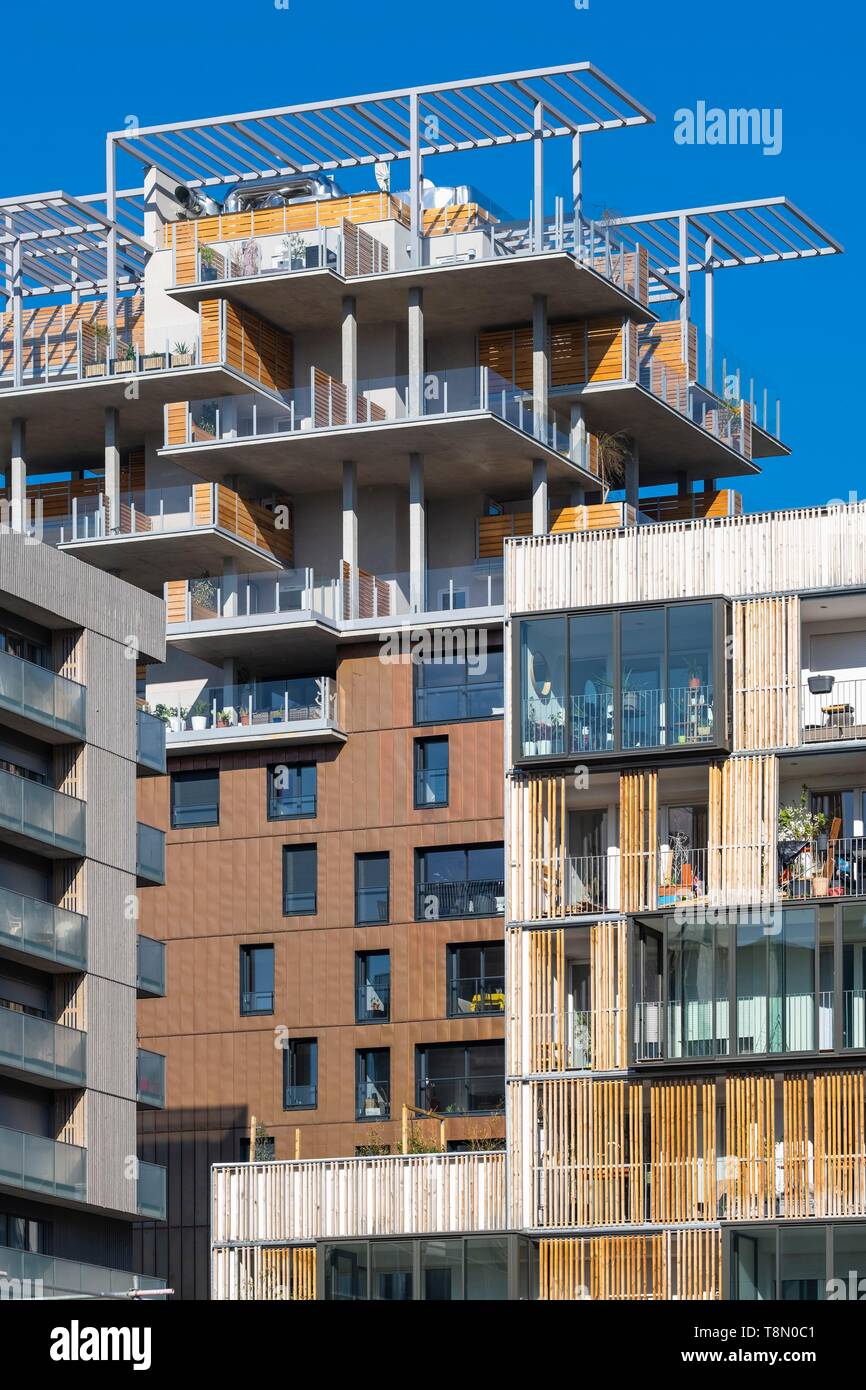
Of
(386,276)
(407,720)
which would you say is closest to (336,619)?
(407,720)

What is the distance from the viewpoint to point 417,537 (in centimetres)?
7769

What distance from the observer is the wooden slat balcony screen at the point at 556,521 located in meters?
79.8

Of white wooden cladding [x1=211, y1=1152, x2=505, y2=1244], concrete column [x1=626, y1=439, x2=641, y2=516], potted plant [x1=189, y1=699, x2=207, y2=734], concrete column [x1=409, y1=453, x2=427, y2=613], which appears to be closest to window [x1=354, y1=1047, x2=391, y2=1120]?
potted plant [x1=189, y1=699, x2=207, y2=734]

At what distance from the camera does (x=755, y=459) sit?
89750 millimetres

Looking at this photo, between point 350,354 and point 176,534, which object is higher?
point 350,354

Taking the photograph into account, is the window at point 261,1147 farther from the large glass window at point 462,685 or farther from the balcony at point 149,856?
the large glass window at point 462,685

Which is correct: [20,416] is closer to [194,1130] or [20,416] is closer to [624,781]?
[194,1130]

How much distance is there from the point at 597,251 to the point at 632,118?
4434 mm

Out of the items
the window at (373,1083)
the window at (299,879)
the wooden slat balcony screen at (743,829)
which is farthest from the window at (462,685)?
the wooden slat balcony screen at (743,829)

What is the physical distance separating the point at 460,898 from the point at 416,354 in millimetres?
15137

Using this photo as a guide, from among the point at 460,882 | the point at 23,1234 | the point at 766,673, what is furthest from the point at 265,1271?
the point at 460,882

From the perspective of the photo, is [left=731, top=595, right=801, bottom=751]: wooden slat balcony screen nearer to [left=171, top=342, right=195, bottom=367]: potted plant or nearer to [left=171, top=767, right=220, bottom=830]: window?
[left=171, top=767, right=220, bottom=830]: window

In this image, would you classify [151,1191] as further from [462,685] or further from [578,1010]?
[462,685]

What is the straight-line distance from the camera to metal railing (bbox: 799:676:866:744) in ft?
182
